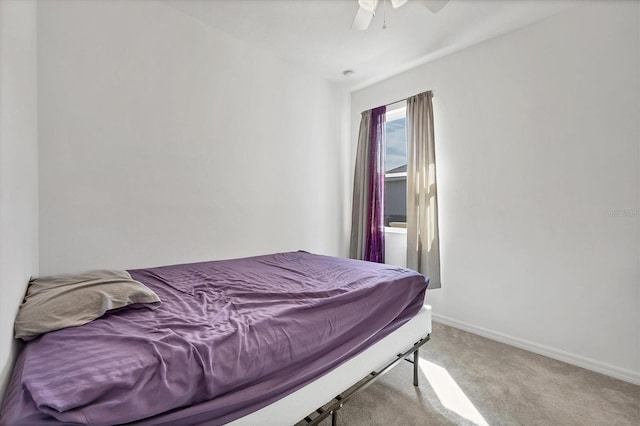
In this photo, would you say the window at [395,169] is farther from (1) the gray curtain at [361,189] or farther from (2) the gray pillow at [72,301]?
(2) the gray pillow at [72,301]

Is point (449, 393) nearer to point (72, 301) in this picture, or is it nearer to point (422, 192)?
point (422, 192)

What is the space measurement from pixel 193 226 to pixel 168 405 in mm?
1853

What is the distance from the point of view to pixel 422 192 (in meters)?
3.01

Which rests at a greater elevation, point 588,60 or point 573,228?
point 588,60

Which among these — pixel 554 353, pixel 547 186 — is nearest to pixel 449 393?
pixel 554 353

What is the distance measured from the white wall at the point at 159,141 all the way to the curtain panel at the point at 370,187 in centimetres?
76

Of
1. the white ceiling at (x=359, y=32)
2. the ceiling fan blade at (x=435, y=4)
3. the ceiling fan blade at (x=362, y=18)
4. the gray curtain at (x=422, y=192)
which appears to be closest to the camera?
the ceiling fan blade at (x=435, y=4)

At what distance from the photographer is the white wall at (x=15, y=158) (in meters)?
0.86

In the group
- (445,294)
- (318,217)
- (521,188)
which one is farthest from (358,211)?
(521,188)

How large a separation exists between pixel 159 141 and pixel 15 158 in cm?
124

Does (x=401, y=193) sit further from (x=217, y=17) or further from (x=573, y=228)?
(x=217, y=17)

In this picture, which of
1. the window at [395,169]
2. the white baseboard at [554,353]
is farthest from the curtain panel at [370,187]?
the white baseboard at [554,353]

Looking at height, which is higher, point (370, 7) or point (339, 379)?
point (370, 7)

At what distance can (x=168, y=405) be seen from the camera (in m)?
0.78
